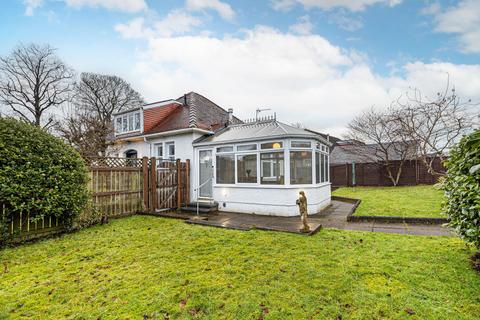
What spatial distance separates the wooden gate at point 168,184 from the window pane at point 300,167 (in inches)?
193

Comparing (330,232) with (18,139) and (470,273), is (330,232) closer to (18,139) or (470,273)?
(470,273)

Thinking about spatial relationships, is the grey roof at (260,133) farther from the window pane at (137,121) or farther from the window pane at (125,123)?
the window pane at (125,123)

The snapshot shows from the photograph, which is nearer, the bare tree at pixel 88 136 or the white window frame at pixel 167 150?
the white window frame at pixel 167 150

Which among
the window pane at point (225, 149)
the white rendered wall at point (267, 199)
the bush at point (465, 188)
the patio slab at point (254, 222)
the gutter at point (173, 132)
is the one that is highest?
the gutter at point (173, 132)

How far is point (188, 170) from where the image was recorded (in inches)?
416

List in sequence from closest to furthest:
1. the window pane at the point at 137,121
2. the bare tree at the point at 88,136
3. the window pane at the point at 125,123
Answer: the window pane at the point at 137,121 < the window pane at the point at 125,123 < the bare tree at the point at 88,136

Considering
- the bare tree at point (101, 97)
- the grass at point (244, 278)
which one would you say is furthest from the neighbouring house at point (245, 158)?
the bare tree at point (101, 97)

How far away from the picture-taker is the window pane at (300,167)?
842cm

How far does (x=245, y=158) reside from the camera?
30.2 feet

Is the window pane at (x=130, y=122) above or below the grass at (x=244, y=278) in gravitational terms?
above

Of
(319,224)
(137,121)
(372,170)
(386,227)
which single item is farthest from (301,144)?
(372,170)

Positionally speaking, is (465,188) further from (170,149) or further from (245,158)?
(170,149)

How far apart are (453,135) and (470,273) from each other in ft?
30.2

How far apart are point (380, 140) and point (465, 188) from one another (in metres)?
17.3
